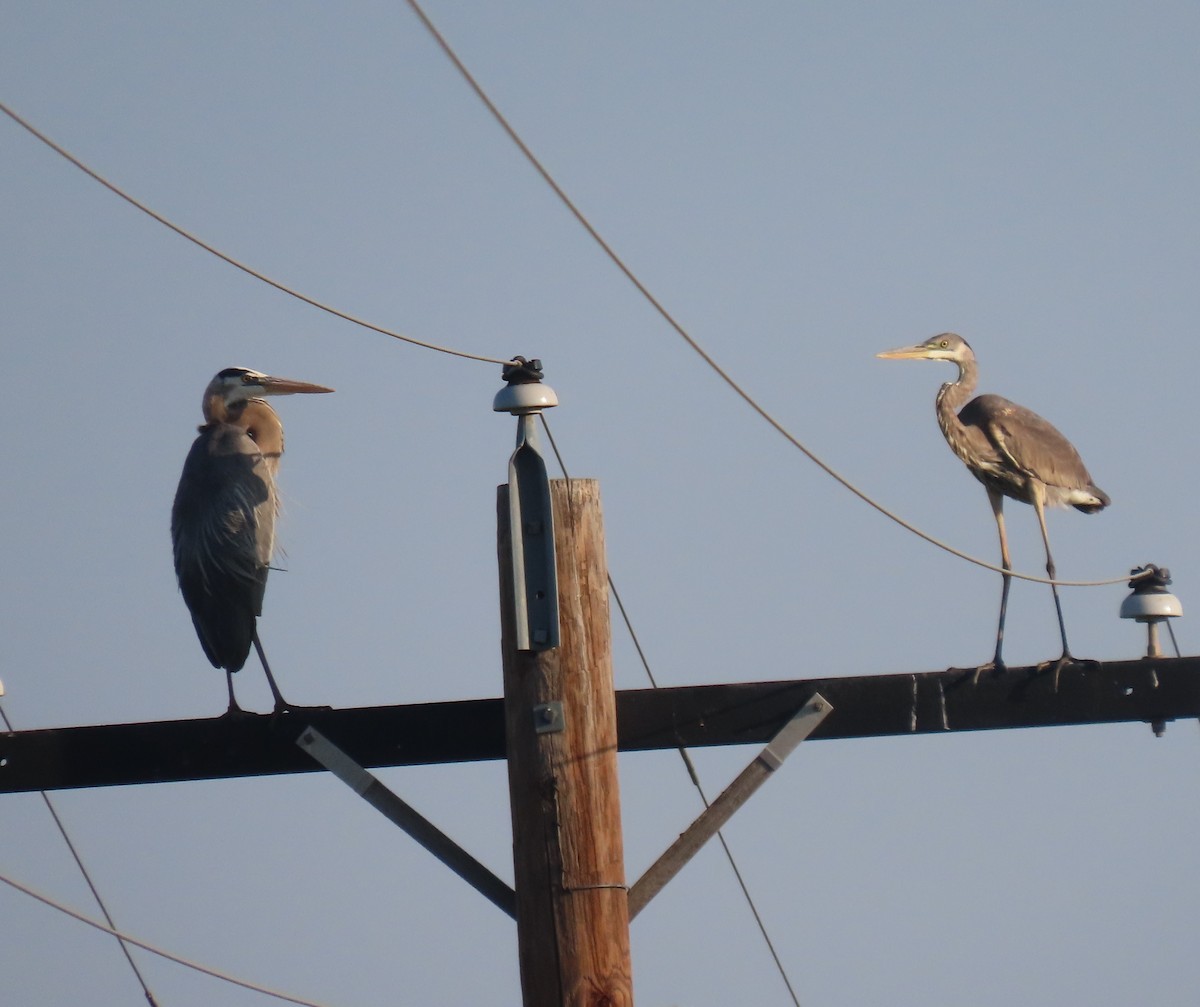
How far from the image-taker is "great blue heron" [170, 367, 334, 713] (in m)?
7.51

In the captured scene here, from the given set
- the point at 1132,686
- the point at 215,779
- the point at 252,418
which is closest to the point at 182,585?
the point at 252,418

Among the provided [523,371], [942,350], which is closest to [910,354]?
[942,350]

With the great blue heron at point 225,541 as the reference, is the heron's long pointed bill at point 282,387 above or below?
above

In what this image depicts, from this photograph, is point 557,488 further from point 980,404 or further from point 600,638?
point 980,404

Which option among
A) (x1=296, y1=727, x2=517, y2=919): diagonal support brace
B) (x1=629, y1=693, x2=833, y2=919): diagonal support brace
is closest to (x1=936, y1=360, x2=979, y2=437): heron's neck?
(x1=629, y1=693, x2=833, y2=919): diagonal support brace

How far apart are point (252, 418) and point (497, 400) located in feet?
13.4

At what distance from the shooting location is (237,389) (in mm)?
8242

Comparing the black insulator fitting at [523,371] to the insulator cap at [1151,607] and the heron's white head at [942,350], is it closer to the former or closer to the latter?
the insulator cap at [1151,607]

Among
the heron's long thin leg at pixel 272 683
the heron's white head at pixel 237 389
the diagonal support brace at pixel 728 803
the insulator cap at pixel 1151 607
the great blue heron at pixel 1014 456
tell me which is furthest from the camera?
the great blue heron at pixel 1014 456

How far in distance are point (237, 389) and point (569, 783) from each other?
4.67 m

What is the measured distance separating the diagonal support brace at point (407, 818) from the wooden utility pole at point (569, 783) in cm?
20

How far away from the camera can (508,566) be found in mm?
4352

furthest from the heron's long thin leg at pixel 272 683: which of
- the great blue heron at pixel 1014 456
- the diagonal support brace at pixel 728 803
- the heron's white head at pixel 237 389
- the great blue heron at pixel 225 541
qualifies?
the great blue heron at pixel 1014 456

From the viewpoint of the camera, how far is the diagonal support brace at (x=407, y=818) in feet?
14.4
